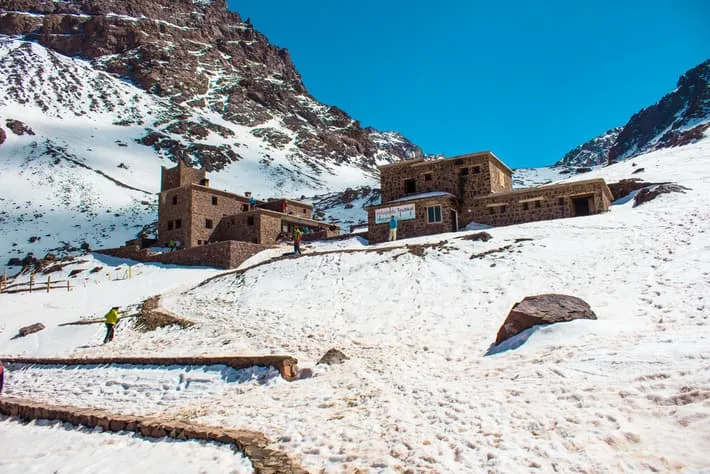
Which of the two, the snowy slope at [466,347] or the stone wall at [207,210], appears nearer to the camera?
the snowy slope at [466,347]

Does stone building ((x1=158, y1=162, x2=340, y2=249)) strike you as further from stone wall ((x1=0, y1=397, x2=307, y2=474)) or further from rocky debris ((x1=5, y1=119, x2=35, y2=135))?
rocky debris ((x1=5, y1=119, x2=35, y2=135))

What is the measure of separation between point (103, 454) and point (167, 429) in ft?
4.02

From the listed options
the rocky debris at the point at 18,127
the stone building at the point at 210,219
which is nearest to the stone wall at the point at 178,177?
the stone building at the point at 210,219

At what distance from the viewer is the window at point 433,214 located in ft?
118

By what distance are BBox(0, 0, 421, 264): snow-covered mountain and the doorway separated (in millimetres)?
23688

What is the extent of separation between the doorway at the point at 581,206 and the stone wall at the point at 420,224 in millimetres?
8362

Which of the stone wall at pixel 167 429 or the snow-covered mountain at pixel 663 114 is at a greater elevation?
the snow-covered mountain at pixel 663 114

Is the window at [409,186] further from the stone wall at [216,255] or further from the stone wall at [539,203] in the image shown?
the stone wall at [216,255]

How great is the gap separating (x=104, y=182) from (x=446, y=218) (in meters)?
70.6

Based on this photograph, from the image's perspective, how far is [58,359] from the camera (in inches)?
733

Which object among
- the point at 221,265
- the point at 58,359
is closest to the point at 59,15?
the point at 221,265

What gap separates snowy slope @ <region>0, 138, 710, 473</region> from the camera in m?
6.76

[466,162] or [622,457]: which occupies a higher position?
[466,162]

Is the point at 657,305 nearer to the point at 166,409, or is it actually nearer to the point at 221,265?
the point at 166,409
